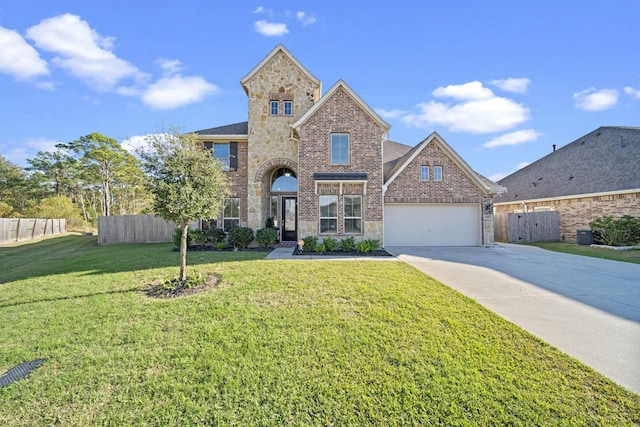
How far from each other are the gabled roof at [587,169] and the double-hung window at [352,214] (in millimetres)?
15328

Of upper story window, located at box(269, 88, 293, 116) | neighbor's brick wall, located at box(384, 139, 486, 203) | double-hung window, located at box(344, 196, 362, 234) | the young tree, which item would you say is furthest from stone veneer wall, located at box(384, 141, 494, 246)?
the young tree

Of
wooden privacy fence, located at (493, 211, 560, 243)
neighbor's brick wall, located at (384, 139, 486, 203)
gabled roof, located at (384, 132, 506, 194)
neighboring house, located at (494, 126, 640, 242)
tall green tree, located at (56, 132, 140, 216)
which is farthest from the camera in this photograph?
tall green tree, located at (56, 132, 140, 216)

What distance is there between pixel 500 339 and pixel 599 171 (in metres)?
21.2

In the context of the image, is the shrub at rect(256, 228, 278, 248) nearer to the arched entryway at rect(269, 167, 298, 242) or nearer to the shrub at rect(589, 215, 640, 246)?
the arched entryway at rect(269, 167, 298, 242)

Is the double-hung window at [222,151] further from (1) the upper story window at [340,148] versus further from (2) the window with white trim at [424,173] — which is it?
(2) the window with white trim at [424,173]

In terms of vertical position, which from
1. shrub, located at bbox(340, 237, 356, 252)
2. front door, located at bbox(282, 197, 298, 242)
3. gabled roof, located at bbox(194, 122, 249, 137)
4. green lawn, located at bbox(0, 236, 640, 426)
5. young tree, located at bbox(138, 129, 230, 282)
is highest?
gabled roof, located at bbox(194, 122, 249, 137)

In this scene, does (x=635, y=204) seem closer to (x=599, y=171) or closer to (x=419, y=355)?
(x=599, y=171)

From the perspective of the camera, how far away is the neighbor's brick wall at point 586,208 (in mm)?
15461

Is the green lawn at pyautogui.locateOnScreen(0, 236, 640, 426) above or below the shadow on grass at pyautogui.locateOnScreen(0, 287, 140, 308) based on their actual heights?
below

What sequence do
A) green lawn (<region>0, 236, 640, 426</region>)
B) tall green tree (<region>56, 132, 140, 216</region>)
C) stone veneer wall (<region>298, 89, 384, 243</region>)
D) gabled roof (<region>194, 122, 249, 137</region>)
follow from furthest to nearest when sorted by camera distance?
tall green tree (<region>56, 132, 140, 216</region>) → gabled roof (<region>194, 122, 249, 137</region>) → stone veneer wall (<region>298, 89, 384, 243</region>) → green lawn (<region>0, 236, 640, 426</region>)

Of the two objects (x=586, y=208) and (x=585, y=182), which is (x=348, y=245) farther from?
(x=585, y=182)

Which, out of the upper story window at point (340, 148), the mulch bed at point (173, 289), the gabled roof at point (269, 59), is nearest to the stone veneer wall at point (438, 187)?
the upper story window at point (340, 148)

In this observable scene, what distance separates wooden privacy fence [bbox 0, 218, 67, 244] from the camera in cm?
1916

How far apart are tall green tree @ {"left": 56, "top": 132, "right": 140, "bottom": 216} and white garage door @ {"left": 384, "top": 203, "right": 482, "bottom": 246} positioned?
32.1 meters
